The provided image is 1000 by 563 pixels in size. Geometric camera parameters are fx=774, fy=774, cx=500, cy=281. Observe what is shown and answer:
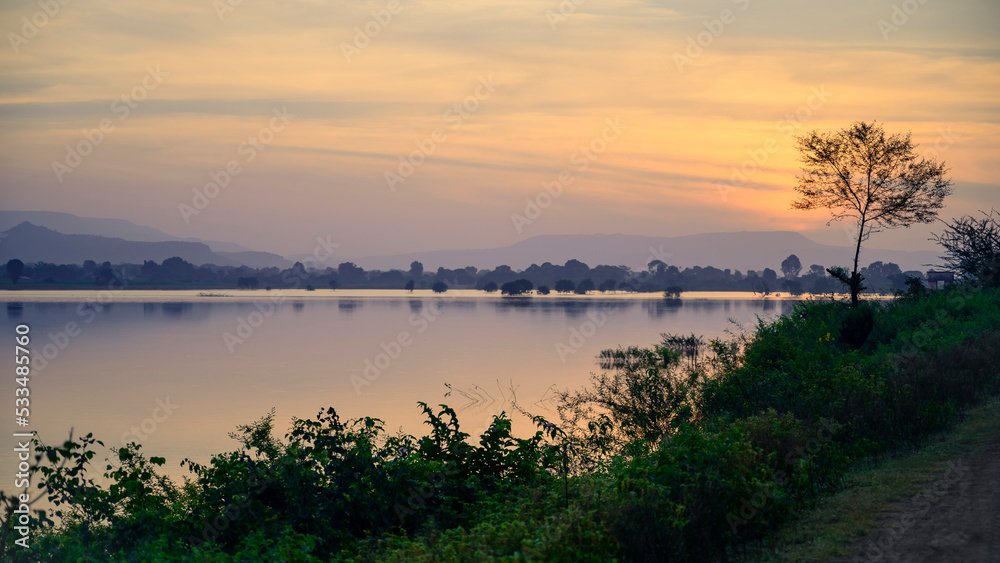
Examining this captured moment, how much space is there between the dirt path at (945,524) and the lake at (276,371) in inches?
351

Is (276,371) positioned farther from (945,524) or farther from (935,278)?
(935,278)

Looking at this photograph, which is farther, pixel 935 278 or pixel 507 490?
pixel 935 278

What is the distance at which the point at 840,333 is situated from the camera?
3102 centimetres

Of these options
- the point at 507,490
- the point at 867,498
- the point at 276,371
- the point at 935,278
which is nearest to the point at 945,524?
the point at 867,498

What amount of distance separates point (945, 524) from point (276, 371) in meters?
40.2

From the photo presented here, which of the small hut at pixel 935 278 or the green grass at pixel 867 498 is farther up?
the small hut at pixel 935 278

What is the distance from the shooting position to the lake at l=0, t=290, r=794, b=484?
29094mm

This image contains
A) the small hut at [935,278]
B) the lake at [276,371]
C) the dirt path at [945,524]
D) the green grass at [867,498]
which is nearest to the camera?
the dirt path at [945,524]

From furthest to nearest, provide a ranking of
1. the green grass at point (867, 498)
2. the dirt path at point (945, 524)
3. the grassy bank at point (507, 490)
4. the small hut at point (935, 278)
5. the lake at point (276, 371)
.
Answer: the small hut at point (935, 278) < the lake at point (276, 371) < the grassy bank at point (507, 490) < the green grass at point (867, 498) < the dirt path at point (945, 524)

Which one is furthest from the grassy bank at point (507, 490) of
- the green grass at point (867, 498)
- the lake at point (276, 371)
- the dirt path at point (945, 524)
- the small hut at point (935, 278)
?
the small hut at point (935, 278)

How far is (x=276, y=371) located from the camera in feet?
148

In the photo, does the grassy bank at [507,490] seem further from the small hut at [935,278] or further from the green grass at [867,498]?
the small hut at [935,278]

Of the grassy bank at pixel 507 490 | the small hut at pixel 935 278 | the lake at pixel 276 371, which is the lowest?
the lake at pixel 276 371

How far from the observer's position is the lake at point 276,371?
2909 cm
